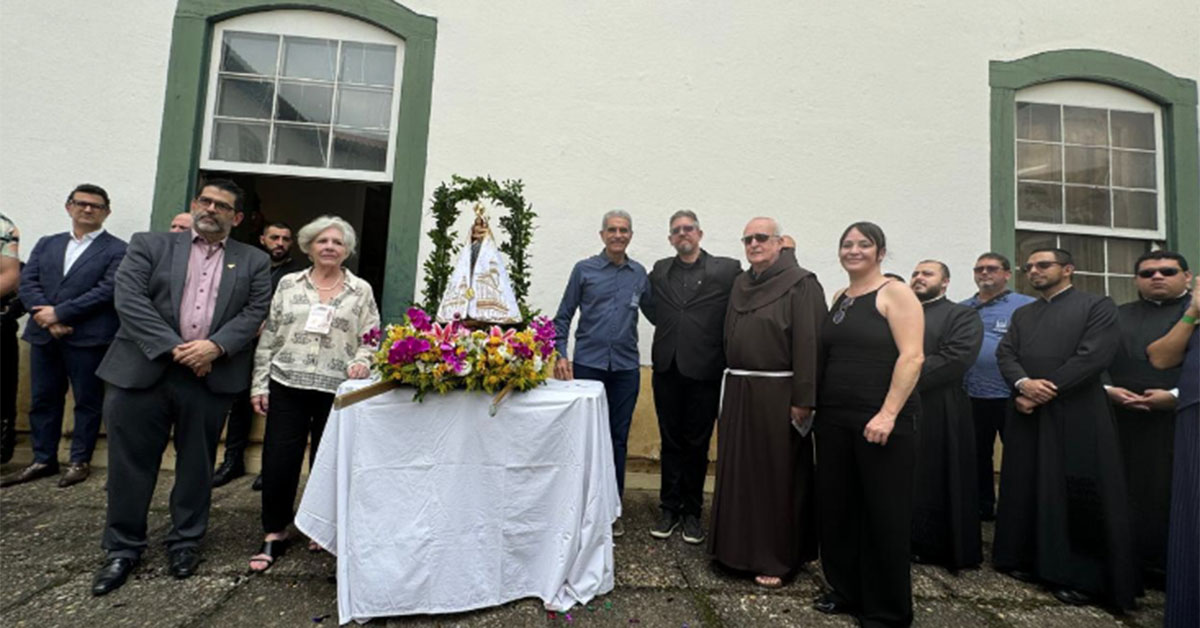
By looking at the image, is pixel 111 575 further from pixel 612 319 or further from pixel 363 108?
pixel 363 108

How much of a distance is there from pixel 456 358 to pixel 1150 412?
3.75m

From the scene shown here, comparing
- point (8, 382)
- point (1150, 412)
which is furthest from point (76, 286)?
point (1150, 412)

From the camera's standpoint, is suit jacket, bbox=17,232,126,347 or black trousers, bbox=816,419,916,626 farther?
suit jacket, bbox=17,232,126,347

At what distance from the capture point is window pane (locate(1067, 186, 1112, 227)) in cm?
499

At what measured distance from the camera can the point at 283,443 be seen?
9.35 ft

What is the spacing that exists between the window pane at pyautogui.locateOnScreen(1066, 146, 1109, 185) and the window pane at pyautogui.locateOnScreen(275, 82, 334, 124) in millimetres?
6485

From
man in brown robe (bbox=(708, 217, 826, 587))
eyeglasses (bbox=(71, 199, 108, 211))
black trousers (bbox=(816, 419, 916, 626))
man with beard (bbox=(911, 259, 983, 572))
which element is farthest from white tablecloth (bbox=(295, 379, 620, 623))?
eyeglasses (bbox=(71, 199, 108, 211))

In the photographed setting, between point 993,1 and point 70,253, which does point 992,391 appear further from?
point 70,253

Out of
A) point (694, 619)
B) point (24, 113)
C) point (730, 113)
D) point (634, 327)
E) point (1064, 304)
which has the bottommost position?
point (694, 619)

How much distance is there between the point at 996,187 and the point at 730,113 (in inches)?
94.1

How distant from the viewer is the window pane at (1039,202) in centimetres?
496

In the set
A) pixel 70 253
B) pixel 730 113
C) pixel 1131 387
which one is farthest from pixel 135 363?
pixel 1131 387

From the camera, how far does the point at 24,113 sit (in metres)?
4.36

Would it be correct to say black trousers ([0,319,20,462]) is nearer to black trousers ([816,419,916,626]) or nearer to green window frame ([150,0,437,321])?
green window frame ([150,0,437,321])
